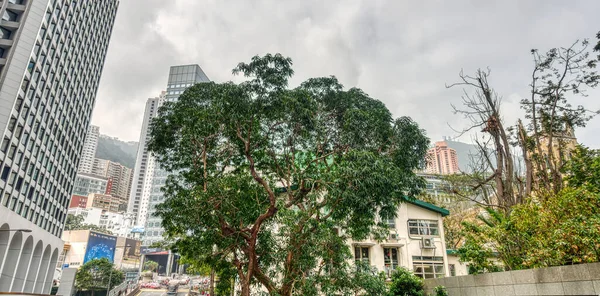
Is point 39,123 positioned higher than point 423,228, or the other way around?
point 39,123

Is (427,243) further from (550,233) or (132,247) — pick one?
(132,247)

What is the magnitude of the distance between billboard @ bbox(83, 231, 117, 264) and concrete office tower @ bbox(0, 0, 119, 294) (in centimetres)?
1820

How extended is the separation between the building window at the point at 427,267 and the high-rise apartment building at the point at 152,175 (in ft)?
234

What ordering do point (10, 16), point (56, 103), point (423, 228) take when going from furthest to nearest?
point (56, 103) → point (10, 16) → point (423, 228)

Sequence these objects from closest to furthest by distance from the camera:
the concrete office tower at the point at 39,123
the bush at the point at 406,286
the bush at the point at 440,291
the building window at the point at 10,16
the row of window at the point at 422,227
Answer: the bush at the point at 440,291
the bush at the point at 406,286
the row of window at the point at 422,227
the concrete office tower at the point at 39,123
the building window at the point at 10,16

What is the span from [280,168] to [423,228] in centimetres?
1319

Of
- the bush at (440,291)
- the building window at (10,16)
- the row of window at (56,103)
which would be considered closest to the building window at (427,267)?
the bush at (440,291)

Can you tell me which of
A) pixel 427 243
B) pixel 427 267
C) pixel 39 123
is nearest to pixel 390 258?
pixel 427 267

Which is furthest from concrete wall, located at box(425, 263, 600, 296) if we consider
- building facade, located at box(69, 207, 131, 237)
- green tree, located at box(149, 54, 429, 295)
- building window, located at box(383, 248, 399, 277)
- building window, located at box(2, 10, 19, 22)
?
building facade, located at box(69, 207, 131, 237)

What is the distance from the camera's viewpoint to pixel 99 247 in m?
62.5

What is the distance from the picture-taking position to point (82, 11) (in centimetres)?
4259

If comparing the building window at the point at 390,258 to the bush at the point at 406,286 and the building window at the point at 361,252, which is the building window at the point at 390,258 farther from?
the bush at the point at 406,286

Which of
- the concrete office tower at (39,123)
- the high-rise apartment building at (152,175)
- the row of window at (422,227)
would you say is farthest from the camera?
the high-rise apartment building at (152,175)

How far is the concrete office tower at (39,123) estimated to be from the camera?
3069cm
